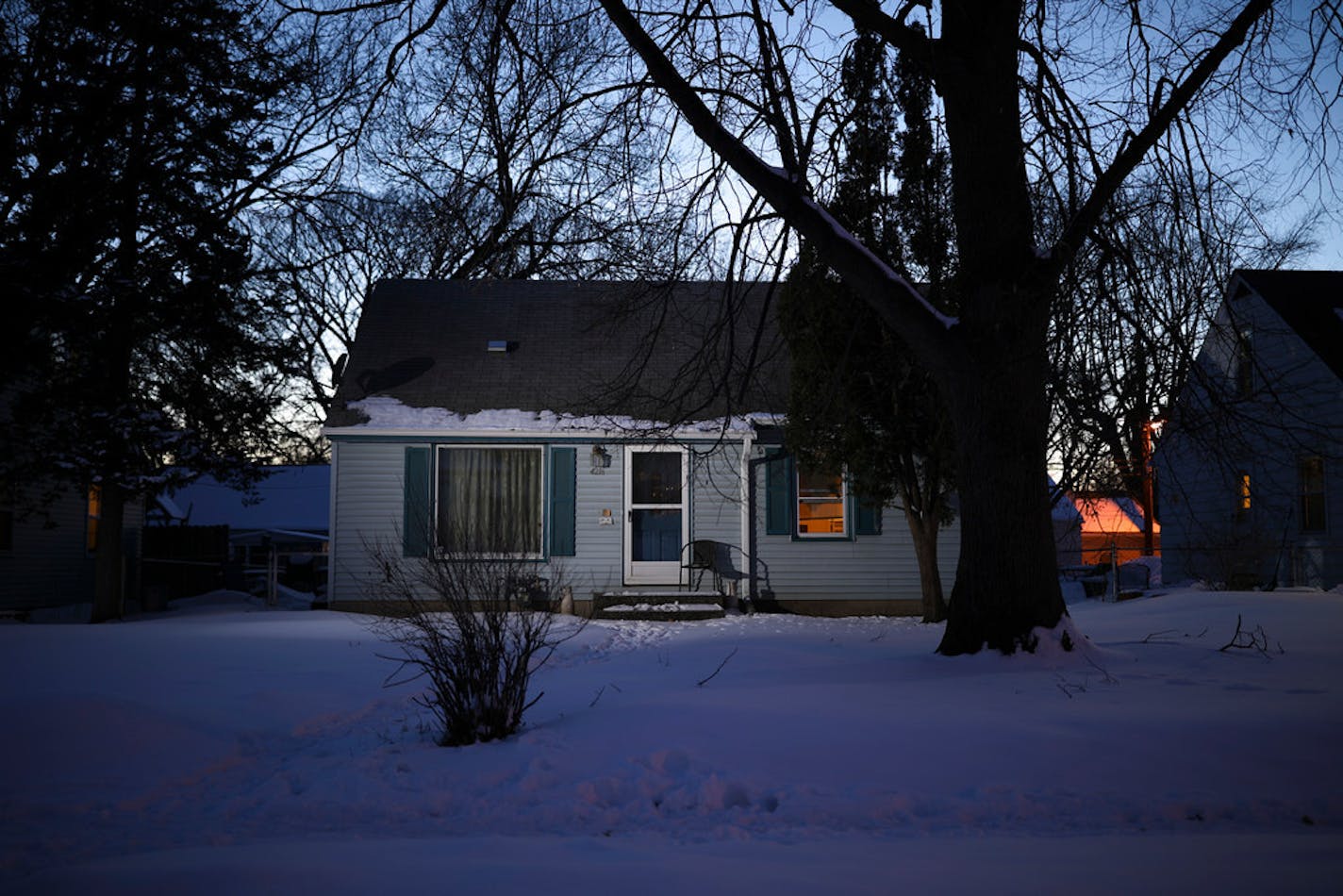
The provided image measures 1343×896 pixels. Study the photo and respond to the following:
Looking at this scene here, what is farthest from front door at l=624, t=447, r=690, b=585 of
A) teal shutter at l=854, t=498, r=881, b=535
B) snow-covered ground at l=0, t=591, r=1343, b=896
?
snow-covered ground at l=0, t=591, r=1343, b=896

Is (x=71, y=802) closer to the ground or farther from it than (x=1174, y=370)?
closer to the ground

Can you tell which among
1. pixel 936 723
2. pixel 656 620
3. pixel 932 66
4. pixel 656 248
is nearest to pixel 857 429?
pixel 656 620

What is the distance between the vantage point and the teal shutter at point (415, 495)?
559 inches

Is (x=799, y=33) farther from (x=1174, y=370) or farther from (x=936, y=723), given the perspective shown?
(x=936, y=723)

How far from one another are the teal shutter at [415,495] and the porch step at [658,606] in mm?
2741

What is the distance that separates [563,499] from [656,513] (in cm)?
148

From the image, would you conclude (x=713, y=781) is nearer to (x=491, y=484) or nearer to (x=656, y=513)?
(x=656, y=513)

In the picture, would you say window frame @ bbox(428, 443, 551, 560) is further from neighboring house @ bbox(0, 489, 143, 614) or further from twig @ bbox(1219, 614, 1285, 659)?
twig @ bbox(1219, 614, 1285, 659)

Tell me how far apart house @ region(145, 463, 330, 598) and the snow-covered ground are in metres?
11.1

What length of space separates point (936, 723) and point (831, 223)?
13.3ft

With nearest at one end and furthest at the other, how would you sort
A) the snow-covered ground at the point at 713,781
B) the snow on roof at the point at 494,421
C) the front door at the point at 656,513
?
the snow-covered ground at the point at 713,781 < the snow on roof at the point at 494,421 < the front door at the point at 656,513

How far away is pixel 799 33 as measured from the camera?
26.1 ft

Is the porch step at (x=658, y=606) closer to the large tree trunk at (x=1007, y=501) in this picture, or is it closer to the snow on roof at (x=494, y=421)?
the snow on roof at (x=494, y=421)

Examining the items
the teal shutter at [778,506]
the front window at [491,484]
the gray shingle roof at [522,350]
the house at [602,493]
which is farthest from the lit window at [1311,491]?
the front window at [491,484]
